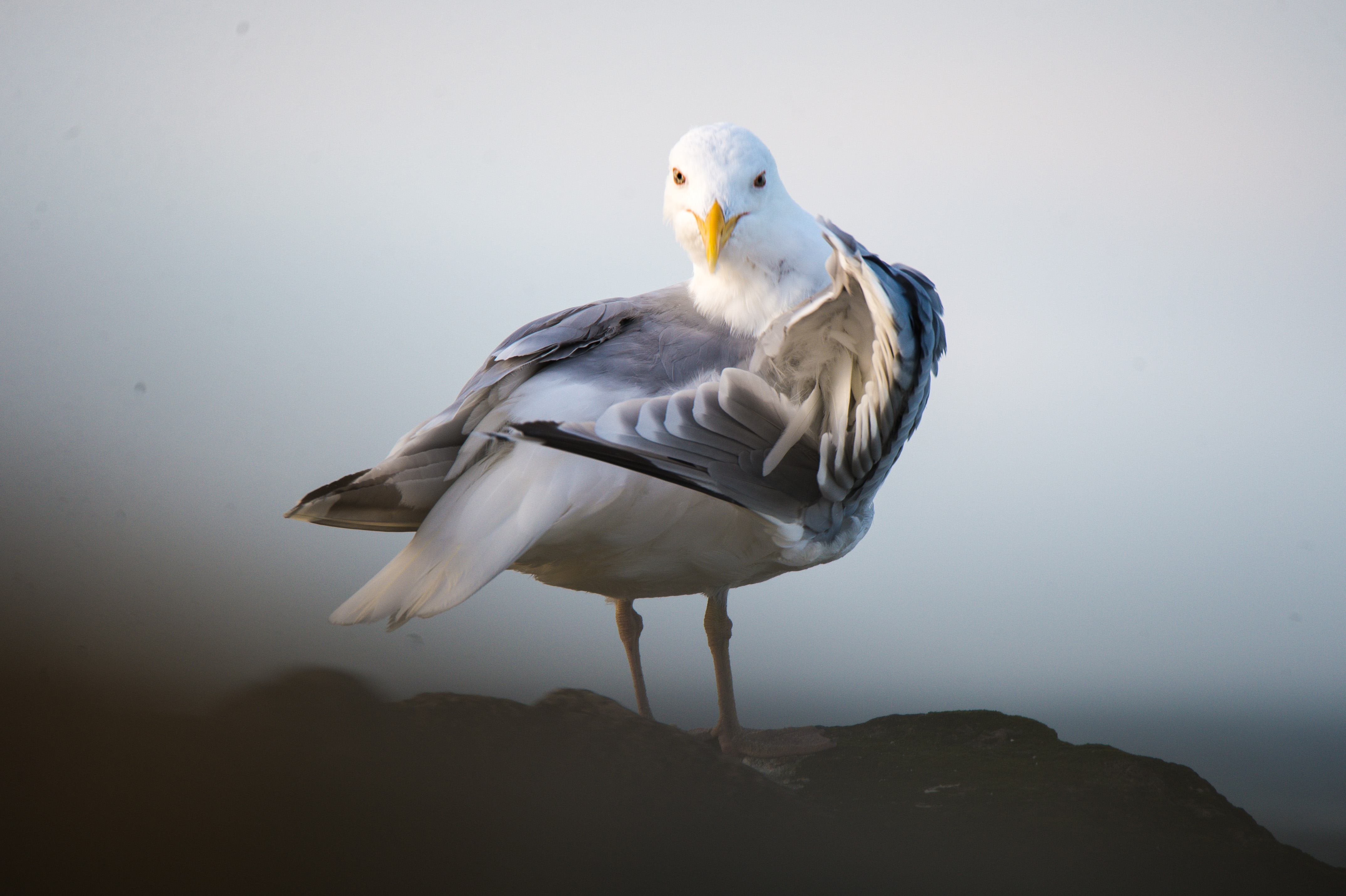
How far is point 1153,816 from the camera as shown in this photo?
8.28 feet

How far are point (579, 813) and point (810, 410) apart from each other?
1.01 metres

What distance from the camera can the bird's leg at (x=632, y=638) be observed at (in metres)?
3.18

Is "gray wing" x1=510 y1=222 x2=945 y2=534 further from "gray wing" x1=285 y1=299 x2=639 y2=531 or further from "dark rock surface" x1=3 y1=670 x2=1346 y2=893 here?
"dark rock surface" x1=3 y1=670 x2=1346 y2=893

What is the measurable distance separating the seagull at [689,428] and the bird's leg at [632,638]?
36cm

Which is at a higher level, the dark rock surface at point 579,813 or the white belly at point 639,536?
the white belly at point 639,536

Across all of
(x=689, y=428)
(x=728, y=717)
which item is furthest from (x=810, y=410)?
(x=728, y=717)

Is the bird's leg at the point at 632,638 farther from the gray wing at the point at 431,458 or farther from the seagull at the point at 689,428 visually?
the gray wing at the point at 431,458

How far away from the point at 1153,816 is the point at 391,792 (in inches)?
75.6

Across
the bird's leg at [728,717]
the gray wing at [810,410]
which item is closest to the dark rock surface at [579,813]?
the bird's leg at [728,717]

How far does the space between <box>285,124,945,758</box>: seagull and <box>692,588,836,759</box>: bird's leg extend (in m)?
0.32

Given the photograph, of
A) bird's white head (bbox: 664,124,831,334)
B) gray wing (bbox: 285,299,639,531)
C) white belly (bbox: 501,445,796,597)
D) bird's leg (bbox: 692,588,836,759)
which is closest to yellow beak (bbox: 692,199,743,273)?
bird's white head (bbox: 664,124,831,334)

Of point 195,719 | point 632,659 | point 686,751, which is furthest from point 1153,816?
point 195,719

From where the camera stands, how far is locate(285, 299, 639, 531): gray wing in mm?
2348

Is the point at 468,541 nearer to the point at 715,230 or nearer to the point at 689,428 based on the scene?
the point at 689,428
